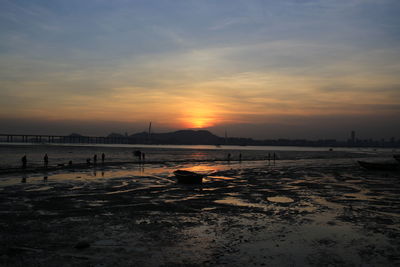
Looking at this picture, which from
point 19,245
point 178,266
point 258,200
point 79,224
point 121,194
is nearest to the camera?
point 178,266

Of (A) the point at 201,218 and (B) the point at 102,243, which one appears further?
(A) the point at 201,218

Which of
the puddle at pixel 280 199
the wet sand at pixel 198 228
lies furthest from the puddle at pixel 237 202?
the puddle at pixel 280 199

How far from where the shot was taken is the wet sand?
11227 millimetres

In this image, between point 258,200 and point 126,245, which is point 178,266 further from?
point 258,200

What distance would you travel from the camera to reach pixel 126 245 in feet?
41.2

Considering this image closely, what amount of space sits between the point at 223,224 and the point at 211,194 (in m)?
A: 9.82

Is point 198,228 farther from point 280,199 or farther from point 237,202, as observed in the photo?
point 280,199

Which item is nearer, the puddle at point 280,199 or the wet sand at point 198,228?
the wet sand at point 198,228

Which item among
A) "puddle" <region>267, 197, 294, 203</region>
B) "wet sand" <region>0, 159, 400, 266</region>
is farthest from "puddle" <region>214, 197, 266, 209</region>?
"puddle" <region>267, 197, 294, 203</region>

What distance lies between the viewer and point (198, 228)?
1509 cm

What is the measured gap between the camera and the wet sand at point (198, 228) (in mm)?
11227

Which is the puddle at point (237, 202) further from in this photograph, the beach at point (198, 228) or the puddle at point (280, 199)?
the puddle at point (280, 199)

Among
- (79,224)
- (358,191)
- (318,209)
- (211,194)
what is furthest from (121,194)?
(358,191)

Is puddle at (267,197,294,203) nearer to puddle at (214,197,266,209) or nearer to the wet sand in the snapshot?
the wet sand
